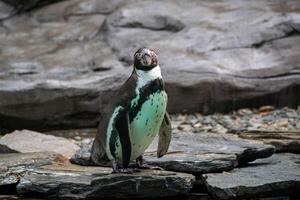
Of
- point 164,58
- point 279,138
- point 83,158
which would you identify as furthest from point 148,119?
point 164,58

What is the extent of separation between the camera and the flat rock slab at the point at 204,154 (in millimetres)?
→ 4176

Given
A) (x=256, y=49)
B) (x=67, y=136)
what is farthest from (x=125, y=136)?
(x=256, y=49)

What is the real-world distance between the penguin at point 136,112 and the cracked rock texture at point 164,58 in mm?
Result: 2555

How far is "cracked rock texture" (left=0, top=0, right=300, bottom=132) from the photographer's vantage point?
642 centimetres

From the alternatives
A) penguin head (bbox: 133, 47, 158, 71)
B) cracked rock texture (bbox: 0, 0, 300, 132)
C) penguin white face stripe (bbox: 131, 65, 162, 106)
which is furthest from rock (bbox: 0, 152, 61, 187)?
Answer: cracked rock texture (bbox: 0, 0, 300, 132)

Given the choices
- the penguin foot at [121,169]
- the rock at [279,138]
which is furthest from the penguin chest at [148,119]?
the rock at [279,138]

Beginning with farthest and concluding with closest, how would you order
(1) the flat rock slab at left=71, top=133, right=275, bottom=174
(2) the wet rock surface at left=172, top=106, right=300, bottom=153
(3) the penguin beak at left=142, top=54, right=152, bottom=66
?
(2) the wet rock surface at left=172, top=106, right=300, bottom=153, (1) the flat rock slab at left=71, top=133, right=275, bottom=174, (3) the penguin beak at left=142, top=54, right=152, bottom=66

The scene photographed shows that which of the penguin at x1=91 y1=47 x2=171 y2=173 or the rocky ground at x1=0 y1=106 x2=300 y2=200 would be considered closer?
the penguin at x1=91 y1=47 x2=171 y2=173

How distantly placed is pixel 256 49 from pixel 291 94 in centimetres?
67

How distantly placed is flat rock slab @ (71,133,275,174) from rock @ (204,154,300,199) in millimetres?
78

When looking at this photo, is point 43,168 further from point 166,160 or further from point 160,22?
point 160,22

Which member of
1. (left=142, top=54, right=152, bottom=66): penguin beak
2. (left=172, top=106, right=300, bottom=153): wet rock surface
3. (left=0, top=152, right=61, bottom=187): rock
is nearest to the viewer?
(left=142, top=54, right=152, bottom=66): penguin beak

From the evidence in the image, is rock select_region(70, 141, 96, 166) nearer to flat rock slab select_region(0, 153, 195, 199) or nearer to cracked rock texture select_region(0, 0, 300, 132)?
flat rock slab select_region(0, 153, 195, 199)

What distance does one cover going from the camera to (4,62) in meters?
7.25
